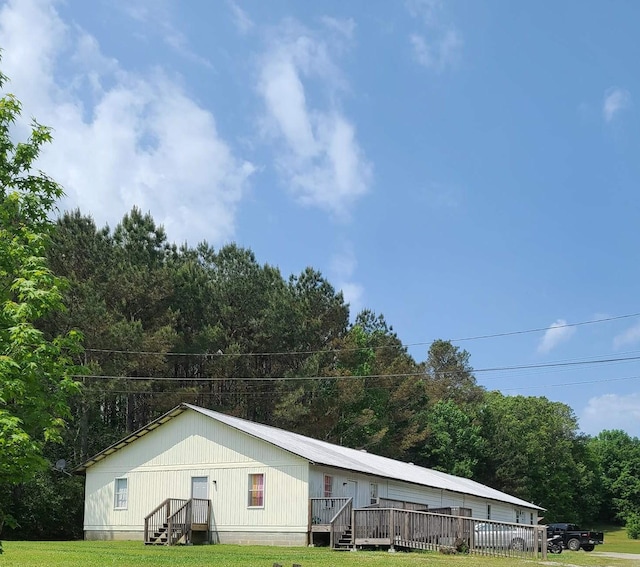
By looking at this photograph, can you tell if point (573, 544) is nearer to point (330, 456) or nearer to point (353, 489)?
point (353, 489)

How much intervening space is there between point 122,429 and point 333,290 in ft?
60.6

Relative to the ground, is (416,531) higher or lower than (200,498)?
lower

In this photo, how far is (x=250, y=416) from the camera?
178ft

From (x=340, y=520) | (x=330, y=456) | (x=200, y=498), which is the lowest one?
(x=340, y=520)

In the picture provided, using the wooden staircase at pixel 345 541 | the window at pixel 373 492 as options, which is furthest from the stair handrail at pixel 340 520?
the window at pixel 373 492

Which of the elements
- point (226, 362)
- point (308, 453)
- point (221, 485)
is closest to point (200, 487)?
point (221, 485)

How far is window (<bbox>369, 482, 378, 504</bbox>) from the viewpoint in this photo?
3475 centimetres

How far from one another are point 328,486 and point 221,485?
428cm

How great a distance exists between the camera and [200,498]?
108 ft

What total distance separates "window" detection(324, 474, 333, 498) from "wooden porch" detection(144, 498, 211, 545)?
477 cm

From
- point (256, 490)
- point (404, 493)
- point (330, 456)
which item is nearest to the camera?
point (256, 490)

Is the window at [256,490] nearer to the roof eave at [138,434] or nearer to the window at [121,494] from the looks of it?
the roof eave at [138,434]

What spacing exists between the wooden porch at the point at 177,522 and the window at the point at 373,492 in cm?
700

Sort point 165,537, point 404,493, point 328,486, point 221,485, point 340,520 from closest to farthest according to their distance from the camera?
point 340,520 < point 165,537 < point 328,486 < point 221,485 < point 404,493
